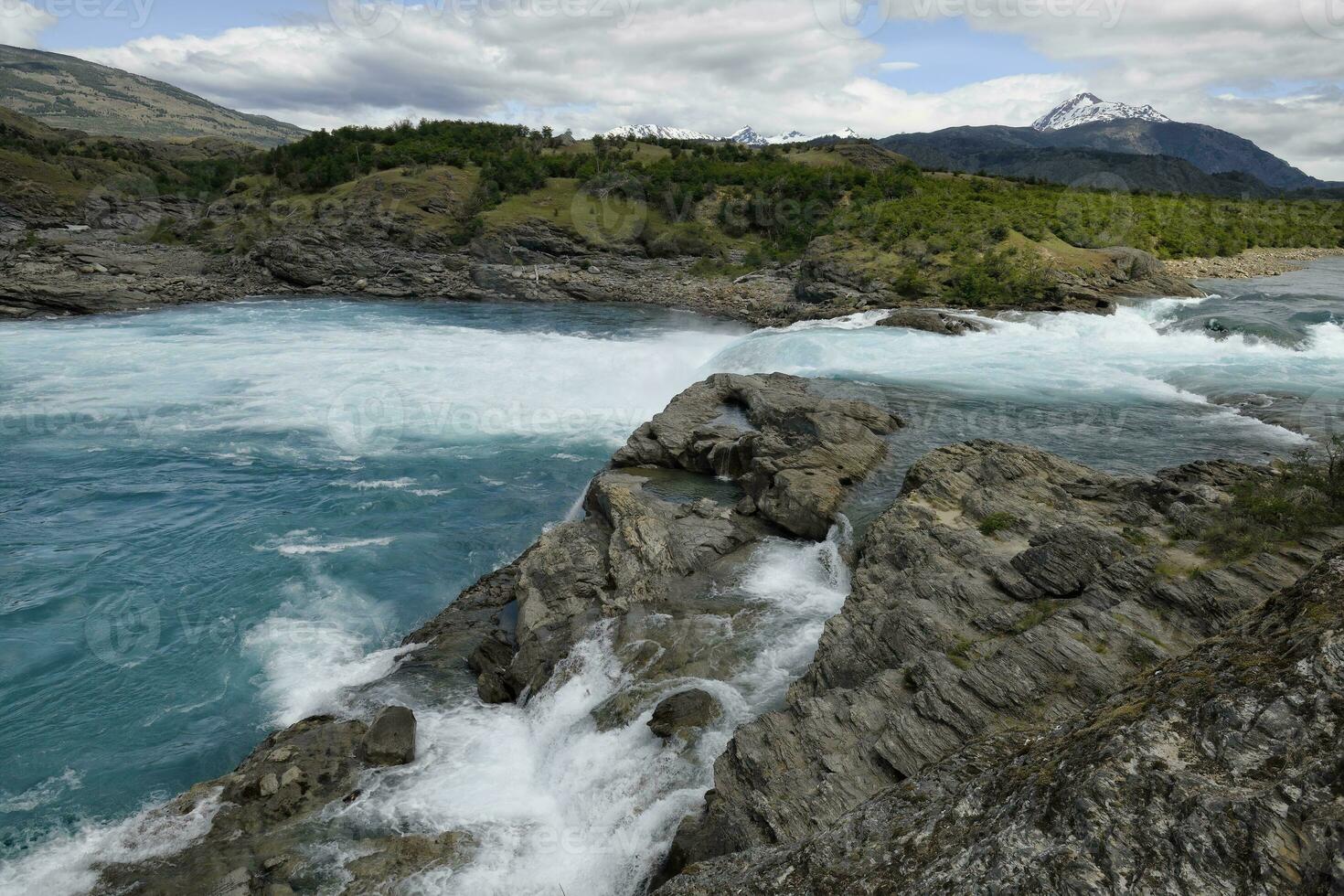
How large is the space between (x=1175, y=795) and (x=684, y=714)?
22.1ft

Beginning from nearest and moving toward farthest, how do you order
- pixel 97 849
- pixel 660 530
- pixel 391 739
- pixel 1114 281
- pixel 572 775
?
1. pixel 97 849
2. pixel 572 775
3. pixel 391 739
4. pixel 660 530
5. pixel 1114 281

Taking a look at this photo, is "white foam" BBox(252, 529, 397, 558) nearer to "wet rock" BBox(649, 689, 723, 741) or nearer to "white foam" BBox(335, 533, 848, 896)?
"white foam" BBox(335, 533, 848, 896)

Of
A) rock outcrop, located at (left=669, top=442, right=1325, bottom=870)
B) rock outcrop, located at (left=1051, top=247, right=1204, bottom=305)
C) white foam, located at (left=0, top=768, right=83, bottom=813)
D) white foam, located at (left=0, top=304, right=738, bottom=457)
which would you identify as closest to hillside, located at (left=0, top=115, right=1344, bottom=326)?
rock outcrop, located at (left=1051, top=247, right=1204, bottom=305)

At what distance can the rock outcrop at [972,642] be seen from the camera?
7.15 metres

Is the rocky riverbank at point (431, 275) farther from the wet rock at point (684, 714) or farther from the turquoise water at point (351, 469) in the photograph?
the wet rock at point (684, 714)

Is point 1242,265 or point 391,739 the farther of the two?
point 1242,265

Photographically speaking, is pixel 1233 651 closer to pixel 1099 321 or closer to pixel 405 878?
pixel 405 878

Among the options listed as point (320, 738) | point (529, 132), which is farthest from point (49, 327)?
point (529, 132)

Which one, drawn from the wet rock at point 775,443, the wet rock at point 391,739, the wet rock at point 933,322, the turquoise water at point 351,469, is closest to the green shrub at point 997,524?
the turquoise water at point 351,469

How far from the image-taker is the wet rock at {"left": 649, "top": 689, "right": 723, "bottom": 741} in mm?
9211

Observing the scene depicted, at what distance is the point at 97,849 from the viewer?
8922mm

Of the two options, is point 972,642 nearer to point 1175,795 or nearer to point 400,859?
point 1175,795

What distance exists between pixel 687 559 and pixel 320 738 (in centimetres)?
609

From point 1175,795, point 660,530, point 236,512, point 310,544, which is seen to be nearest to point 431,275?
point 236,512
